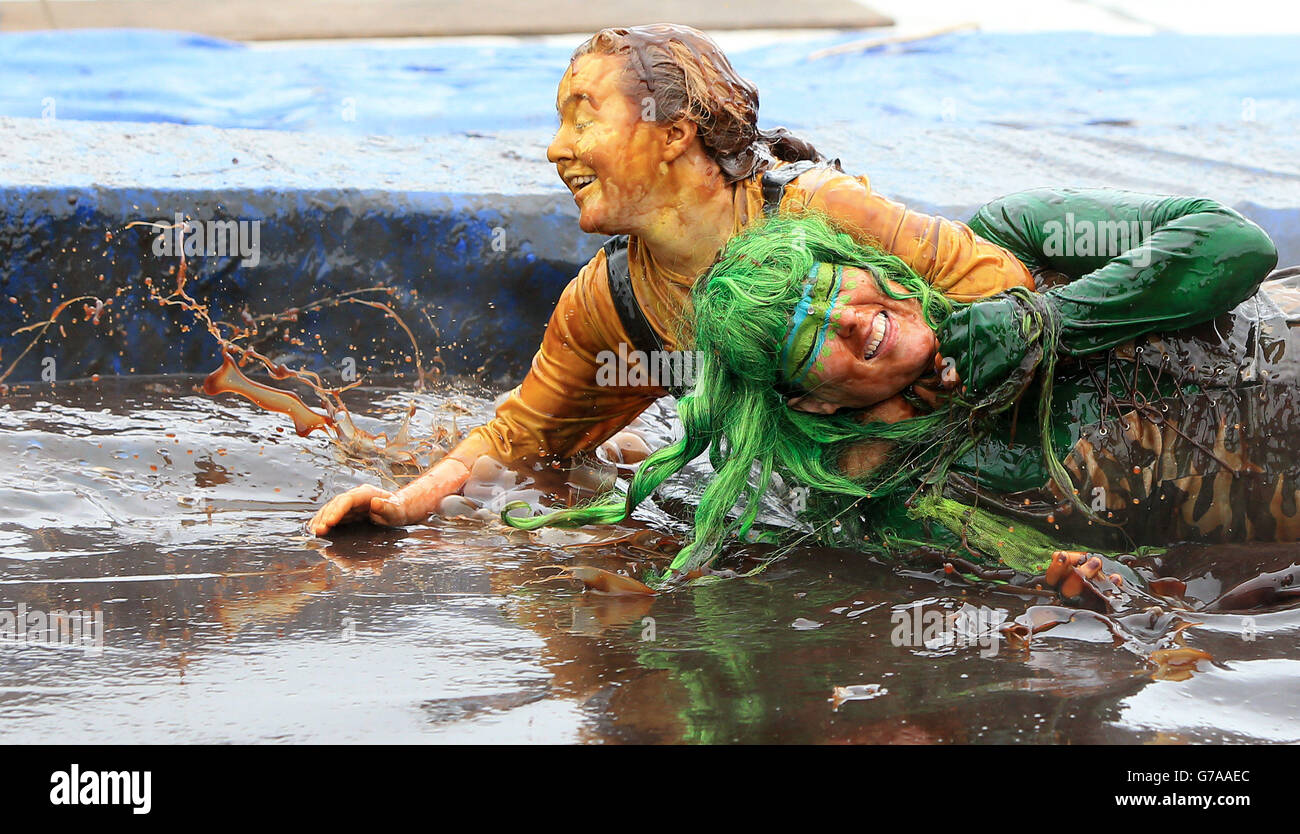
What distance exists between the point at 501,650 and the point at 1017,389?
3.50ft

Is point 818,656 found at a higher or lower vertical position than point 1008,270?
lower

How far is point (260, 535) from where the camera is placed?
2912 mm

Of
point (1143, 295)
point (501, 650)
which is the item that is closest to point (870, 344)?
point (1143, 295)

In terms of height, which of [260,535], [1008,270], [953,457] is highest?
[1008,270]

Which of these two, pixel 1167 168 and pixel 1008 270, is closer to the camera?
pixel 1008 270

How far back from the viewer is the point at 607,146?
2.61m

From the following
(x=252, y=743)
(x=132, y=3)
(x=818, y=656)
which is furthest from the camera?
(x=132, y=3)

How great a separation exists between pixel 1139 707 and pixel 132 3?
8280 mm

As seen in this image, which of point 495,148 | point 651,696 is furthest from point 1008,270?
point 495,148

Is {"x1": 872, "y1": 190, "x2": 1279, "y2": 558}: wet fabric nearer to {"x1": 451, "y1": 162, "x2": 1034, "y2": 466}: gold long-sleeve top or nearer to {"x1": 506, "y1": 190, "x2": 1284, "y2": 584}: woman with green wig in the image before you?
{"x1": 506, "y1": 190, "x2": 1284, "y2": 584}: woman with green wig

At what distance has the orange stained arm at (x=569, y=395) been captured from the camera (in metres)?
3.03

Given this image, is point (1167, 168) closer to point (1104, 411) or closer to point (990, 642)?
point (1104, 411)

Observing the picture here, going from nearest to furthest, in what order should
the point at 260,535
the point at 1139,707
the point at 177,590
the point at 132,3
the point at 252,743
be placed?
the point at 252,743, the point at 1139,707, the point at 177,590, the point at 260,535, the point at 132,3

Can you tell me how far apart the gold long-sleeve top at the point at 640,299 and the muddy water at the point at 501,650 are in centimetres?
32
